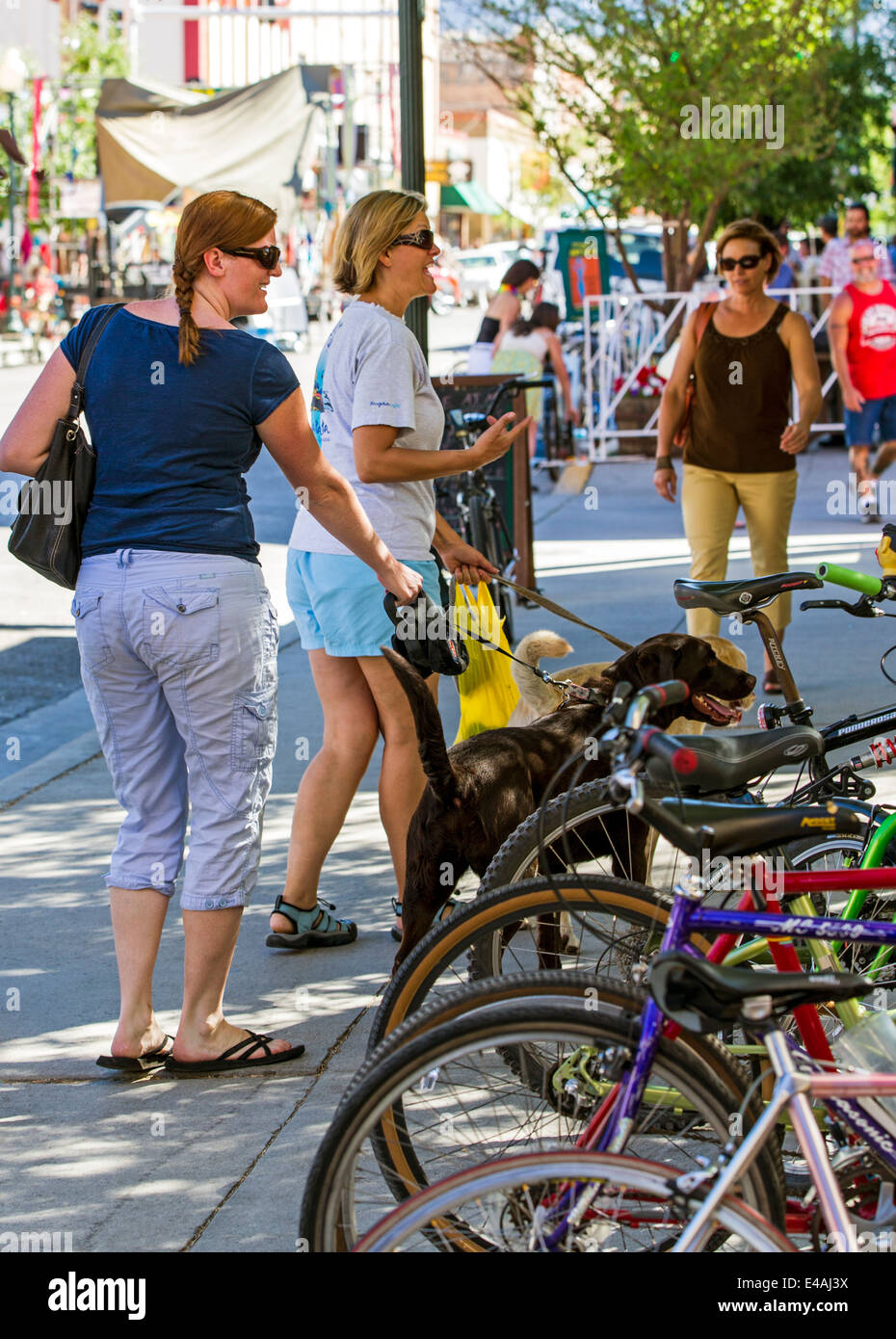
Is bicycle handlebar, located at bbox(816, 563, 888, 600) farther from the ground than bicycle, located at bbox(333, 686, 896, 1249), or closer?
farther from the ground

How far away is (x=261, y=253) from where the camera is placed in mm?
3861

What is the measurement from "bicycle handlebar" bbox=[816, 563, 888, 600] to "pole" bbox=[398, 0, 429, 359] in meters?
2.98

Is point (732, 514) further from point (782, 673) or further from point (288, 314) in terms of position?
point (288, 314)

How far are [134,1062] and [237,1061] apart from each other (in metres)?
0.25

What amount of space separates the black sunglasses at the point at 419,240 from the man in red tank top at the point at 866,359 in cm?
758

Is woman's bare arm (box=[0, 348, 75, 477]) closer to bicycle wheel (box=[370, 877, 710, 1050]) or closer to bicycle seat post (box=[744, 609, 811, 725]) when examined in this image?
bicycle wheel (box=[370, 877, 710, 1050])

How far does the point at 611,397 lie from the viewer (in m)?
16.8

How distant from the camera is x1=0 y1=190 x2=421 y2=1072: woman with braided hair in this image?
12.2 feet

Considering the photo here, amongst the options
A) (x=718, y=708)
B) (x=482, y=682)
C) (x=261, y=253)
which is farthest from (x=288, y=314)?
(x=718, y=708)

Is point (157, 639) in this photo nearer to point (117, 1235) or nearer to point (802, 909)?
point (117, 1235)

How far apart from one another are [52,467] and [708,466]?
153 inches

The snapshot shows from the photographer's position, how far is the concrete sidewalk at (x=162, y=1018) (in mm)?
3350

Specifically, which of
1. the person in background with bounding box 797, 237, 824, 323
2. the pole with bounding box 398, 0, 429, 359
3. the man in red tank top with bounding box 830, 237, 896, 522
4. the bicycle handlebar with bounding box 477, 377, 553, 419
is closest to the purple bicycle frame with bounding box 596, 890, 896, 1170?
the pole with bounding box 398, 0, 429, 359

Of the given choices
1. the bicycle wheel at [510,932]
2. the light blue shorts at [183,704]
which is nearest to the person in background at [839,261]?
the light blue shorts at [183,704]
